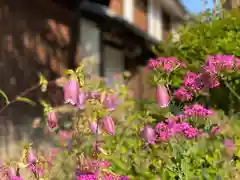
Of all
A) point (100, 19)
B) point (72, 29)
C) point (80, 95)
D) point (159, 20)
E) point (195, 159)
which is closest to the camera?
point (80, 95)

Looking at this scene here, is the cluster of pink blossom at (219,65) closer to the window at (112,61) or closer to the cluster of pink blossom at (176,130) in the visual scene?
the cluster of pink blossom at (176,130)

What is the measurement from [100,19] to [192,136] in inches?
409

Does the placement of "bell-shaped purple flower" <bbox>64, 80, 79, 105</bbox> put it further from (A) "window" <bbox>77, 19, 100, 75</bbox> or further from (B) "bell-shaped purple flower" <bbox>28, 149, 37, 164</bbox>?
(A) "window" <bbox>77, 19, 100, 75</bbox>

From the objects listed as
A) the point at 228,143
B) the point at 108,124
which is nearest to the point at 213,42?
the point at 228,143

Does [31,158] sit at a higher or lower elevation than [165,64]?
lower

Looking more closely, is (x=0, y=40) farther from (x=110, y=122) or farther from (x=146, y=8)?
(x=146, y=8)

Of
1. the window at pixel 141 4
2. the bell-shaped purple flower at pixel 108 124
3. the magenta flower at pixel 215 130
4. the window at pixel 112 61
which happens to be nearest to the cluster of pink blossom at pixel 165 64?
the bell-shaped purple flower at pixel 108 124

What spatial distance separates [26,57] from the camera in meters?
8.47

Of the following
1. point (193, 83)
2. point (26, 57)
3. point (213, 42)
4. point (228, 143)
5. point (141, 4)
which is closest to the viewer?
point (193, 83)

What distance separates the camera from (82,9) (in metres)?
11.6

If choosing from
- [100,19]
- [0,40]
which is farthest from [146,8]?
[0,40]

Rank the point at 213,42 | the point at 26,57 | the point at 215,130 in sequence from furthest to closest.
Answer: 1. the point at 26,57
2. the point at 213,42
3. the point at 215,130

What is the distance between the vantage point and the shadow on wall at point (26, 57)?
784cm

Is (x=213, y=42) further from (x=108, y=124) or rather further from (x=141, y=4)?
(x=141, y=4)
